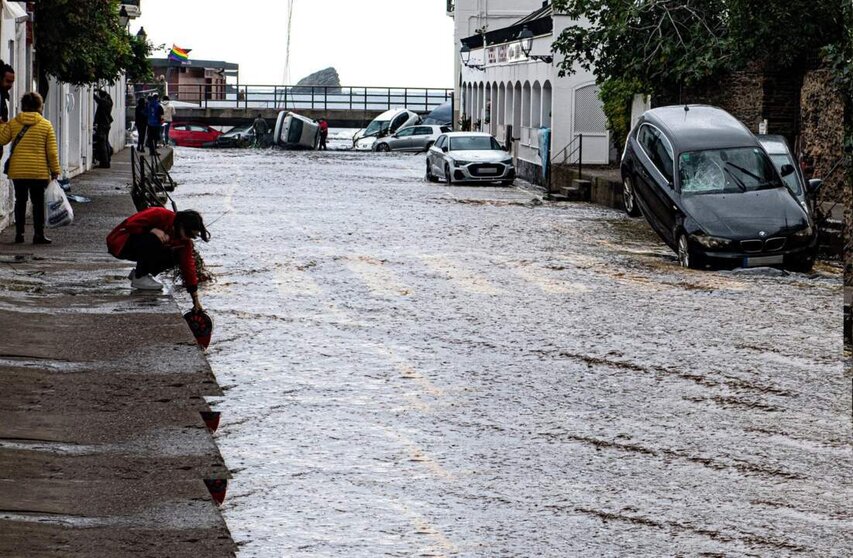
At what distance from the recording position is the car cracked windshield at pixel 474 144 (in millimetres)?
41438

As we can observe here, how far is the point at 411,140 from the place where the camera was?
6894 centimetres

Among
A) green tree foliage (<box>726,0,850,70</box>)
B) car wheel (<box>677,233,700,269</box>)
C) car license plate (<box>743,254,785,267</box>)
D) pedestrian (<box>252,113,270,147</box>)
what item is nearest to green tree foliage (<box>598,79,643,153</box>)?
green tree foliage (<box>726,0,850,70</box>)

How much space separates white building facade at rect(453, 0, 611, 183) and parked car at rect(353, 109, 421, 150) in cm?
829

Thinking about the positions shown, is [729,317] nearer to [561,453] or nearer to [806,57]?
[561,453]

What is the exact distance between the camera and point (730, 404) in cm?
1141

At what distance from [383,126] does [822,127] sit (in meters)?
46.6

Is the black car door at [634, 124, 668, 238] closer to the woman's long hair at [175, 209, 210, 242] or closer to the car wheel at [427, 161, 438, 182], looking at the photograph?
the woman's long hair at [175, 209, 210, 242]

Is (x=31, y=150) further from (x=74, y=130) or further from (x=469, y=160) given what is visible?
(x=469, y=160)

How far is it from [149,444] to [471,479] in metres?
1.97

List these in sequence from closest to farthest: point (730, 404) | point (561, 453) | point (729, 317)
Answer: point (561, 453) → point (730, 404) → point (729, 317)

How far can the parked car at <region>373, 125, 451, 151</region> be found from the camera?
6875 cm

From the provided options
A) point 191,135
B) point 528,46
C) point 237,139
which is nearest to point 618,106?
point 528,46

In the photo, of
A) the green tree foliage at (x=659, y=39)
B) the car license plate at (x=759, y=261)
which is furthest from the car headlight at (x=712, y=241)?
the green tree foliage at (x=659, y=39)

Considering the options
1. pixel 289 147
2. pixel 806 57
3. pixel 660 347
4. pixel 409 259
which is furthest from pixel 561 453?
pixel 289 147
